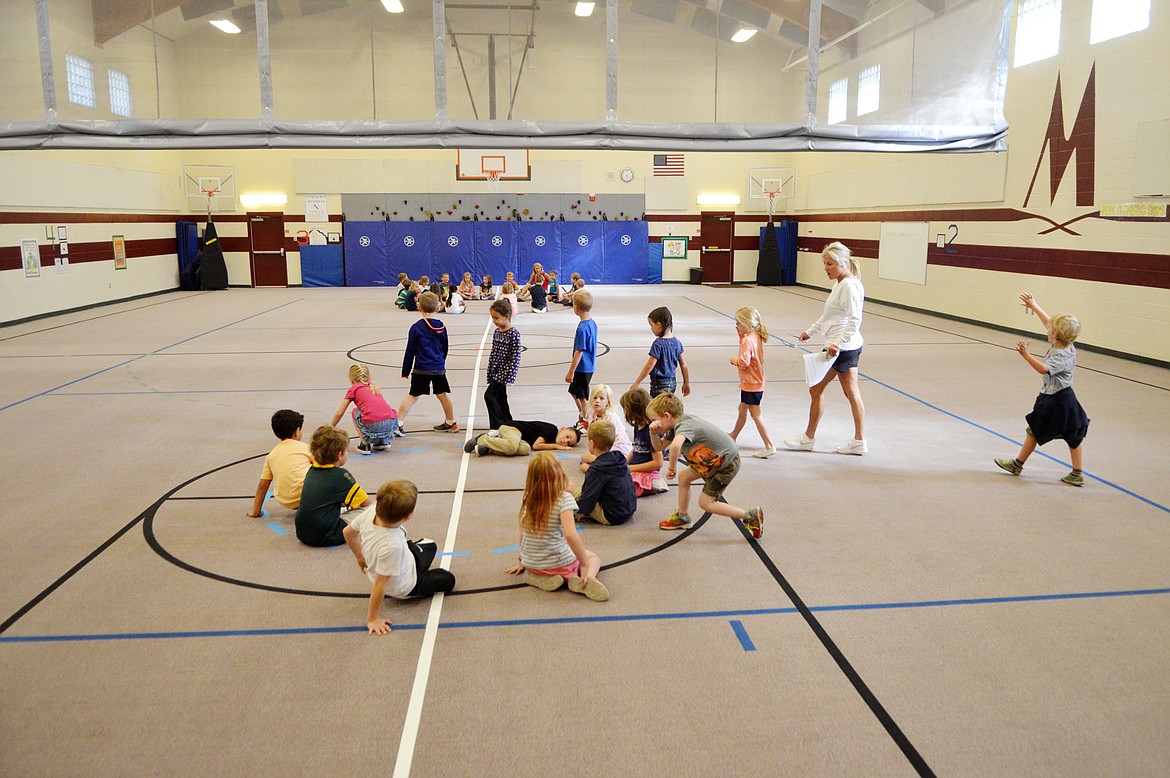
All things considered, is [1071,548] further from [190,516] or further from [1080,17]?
[1080,17]

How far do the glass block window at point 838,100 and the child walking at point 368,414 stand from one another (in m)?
6.26

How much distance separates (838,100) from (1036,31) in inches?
275

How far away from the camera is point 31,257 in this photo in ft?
57.3

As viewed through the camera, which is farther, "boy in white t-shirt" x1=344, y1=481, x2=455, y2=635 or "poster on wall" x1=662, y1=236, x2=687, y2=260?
"poster on wall" x1=662, y1=236, x2=687, y2=260

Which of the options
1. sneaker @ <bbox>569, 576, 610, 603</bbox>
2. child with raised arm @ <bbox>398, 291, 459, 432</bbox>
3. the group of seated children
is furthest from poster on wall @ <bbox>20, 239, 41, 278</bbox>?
sneaker @ <bbox>569, 576, 610, 603</bbox>

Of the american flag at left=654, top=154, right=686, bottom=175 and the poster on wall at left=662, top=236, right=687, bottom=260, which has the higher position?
the american flag at left=654, top=154, right=686, bottom=175

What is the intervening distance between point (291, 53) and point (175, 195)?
701 inches

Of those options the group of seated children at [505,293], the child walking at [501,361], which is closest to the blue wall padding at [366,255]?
the group of seated children at [505,293]

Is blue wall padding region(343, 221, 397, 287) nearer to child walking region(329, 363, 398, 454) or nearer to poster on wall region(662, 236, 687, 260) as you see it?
poster on wall region(662, 236, 687, 260)

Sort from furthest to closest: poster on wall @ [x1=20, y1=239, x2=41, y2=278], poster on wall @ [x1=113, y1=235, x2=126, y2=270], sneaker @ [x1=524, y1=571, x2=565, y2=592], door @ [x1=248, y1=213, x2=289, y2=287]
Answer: door @ [x1=248, y1=213, x2=289, y2=287] → poster on wall @ [x1=113, y1=235, x2=126, y2=270] → poster on wall @ [x1=20, y1=239, x2=41, y2=278] → sneaker @ [x1=524, y1=571, x2=565, y2=592]

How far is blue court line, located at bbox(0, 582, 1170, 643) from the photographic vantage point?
4.17 meters

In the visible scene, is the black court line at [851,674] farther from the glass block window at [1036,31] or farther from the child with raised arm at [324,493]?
the glass block window at [1036,31]

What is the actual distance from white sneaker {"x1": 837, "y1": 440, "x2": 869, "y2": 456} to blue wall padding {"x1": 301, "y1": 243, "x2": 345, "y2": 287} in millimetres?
21666

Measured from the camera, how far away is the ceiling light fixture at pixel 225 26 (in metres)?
9.45
